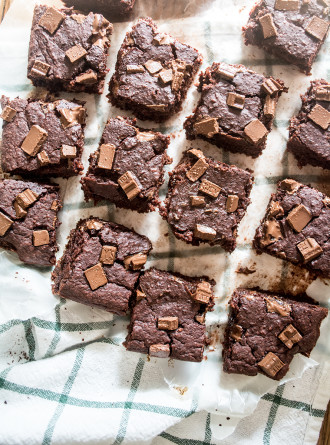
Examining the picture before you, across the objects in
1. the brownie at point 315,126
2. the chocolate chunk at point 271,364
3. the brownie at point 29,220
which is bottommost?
the chocolate chunk at point 271,364

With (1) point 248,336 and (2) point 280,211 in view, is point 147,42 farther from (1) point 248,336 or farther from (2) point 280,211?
(1) point 248,336

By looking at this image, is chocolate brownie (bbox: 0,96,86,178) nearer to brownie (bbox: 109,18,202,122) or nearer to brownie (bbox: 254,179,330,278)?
brownie (bbox: 109,18,202,122)

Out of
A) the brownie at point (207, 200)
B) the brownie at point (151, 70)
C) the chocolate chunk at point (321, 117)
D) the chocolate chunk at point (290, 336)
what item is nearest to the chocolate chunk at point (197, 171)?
the brownie at point (207, 200)

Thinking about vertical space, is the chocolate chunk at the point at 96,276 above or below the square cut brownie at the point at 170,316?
above

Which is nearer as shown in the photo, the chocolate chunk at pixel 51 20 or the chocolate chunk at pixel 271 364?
the chocolate chunk at pixel 271 364

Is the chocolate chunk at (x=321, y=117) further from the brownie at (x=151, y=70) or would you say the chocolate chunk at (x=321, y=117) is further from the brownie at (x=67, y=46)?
the brownie at (x=67, y=46)

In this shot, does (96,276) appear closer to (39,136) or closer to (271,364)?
(39,136)
